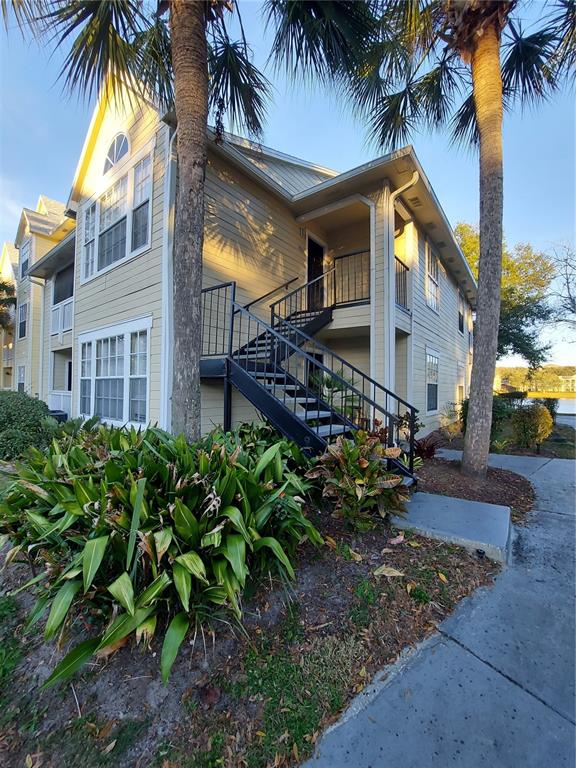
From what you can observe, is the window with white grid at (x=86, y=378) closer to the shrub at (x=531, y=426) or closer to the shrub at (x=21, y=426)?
the shrub at (x=21, y=426)

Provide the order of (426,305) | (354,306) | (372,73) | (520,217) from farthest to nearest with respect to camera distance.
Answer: (520,217) → (426,305) → (354,306) → (372,73)

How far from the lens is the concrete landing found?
3119 millimetres

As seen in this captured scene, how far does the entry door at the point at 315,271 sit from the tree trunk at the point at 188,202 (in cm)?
514

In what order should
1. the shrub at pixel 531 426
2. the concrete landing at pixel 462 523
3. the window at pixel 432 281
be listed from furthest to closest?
the window at pixel 432 281
the shrub at pixel 531 426
the concrete landing at pixel 462 523

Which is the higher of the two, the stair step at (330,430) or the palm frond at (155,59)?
the palm frond at (155,59)

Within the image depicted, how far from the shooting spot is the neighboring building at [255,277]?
590cm

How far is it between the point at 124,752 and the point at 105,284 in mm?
7972

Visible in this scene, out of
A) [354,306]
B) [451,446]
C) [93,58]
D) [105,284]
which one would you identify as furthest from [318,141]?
[451,446]

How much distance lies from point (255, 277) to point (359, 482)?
5517 millimetres

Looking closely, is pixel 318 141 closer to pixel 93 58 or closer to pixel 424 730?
pixel 93 58

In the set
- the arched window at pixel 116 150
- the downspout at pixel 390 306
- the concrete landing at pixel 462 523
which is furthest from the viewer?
the arched window at pixel 116 150

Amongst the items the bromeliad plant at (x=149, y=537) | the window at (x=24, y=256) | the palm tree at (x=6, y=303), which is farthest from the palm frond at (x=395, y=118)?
the palm tree at (x=6, y=303)

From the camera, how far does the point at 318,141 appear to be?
8.38 meters

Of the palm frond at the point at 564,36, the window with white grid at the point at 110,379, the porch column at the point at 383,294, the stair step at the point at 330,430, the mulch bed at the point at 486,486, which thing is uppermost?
the palm frond at the point at 564,36
